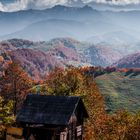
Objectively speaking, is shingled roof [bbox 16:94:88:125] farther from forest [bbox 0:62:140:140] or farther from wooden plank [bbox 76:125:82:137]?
forest [bbox 0:62:140:140]

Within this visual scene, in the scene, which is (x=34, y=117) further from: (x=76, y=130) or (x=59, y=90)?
(x=59, y=90)

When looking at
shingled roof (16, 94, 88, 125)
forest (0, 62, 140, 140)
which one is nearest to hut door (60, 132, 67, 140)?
shingled roof (16, 94, 88, 125)

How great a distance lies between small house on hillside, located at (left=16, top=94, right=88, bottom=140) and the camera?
53688 mm

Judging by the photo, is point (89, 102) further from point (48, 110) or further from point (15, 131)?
point (15, 131)

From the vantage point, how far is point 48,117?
5428 centimetres

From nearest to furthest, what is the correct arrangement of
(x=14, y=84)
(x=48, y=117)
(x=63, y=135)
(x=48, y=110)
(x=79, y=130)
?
(x=48, y=117) < (x=48, y=110) < (x=63, y=135) < (x=79, y=130) < (x=14, y=84)

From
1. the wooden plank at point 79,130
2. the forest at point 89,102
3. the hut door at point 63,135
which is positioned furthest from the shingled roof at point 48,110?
the forest at point 89,102

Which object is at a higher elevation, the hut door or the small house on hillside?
the small house on hillside

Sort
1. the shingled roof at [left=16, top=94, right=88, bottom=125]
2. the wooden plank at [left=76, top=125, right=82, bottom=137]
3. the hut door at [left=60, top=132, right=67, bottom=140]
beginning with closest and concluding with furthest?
the shingled roof at [left=16, top=94, right=88, bottom=125] < the hut door at [left=60, top=132, right=67, bottom=140] < the wooden plank at [left=76, top=125, right=82, bottom=137]

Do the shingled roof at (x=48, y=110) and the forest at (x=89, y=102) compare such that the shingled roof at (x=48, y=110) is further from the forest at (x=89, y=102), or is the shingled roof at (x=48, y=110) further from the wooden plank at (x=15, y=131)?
the forest at (x=89, y=102)

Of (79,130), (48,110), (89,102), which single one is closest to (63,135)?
(48,110)

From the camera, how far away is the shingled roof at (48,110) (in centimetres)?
5381

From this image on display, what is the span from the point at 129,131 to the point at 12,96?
37740 mm

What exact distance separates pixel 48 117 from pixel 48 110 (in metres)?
1.14
